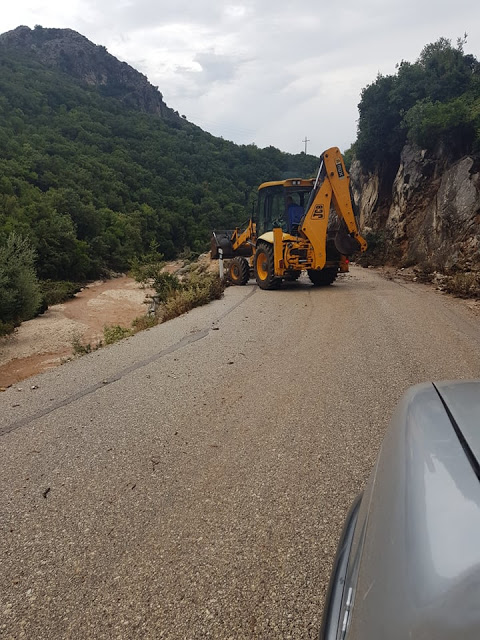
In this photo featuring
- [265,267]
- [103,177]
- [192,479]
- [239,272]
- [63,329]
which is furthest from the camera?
[103,177]

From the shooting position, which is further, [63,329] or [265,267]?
[63,329]

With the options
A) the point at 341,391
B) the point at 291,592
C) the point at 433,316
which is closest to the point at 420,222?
the point at 433,316

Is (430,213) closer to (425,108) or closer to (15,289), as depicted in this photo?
(425,108)

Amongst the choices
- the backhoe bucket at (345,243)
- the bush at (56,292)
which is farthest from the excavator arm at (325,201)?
the bush at (56,292)

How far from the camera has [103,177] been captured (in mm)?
51562

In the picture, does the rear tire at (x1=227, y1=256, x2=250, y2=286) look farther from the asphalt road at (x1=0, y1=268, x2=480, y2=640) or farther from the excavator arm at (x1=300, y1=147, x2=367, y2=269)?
the asphalt road at (x1=0, y1=268, x2=480, y2=640)

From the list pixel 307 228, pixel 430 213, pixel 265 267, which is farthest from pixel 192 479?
pixel 430 213

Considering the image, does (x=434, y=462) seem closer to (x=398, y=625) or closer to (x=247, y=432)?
(x=398, y=625)

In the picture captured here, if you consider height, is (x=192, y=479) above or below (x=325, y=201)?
below

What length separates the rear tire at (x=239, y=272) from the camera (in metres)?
14.3

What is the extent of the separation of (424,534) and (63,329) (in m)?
17.7

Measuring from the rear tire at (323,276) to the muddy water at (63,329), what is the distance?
744 cm

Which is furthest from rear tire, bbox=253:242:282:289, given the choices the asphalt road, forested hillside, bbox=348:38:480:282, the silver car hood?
the silver car hood

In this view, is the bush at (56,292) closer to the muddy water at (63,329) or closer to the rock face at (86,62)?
the muddy water at (63,329)
